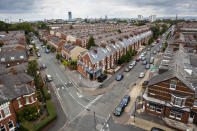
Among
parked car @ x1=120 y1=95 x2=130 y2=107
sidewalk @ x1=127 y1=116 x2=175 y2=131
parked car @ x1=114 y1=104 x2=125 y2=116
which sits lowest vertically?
sidewalk @ x1=127 y1=116 x2=175 y2=131

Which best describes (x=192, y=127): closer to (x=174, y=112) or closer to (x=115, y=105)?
(x=174, y=112)

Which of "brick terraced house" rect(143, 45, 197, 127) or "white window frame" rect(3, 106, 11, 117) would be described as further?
"brick terraced house" rect(143, 45, 197, 127)

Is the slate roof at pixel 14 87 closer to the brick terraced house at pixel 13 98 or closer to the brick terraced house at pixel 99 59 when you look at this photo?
the brick terraced house at pixel 13 98

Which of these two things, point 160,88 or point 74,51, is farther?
point 74,51

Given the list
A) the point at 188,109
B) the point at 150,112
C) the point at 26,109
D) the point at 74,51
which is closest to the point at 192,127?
the point at 188,109

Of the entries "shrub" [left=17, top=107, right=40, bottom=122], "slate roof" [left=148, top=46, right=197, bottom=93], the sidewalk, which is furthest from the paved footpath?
"shrub" [left=17, top=107, right=40, bottom=122]

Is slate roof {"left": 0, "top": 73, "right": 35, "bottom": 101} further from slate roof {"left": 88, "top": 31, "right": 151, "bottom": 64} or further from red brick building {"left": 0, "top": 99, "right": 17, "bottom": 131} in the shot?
slate roof {"left": 88, "top": 31, "right": 151, "bottom": 64}

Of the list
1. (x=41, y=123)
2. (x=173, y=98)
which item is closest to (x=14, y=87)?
(x=41, y=123)

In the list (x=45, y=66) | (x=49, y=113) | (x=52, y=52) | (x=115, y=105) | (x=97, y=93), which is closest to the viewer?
(x=49, y=113)

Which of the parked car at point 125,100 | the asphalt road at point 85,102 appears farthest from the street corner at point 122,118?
the parked car at point 125,100
